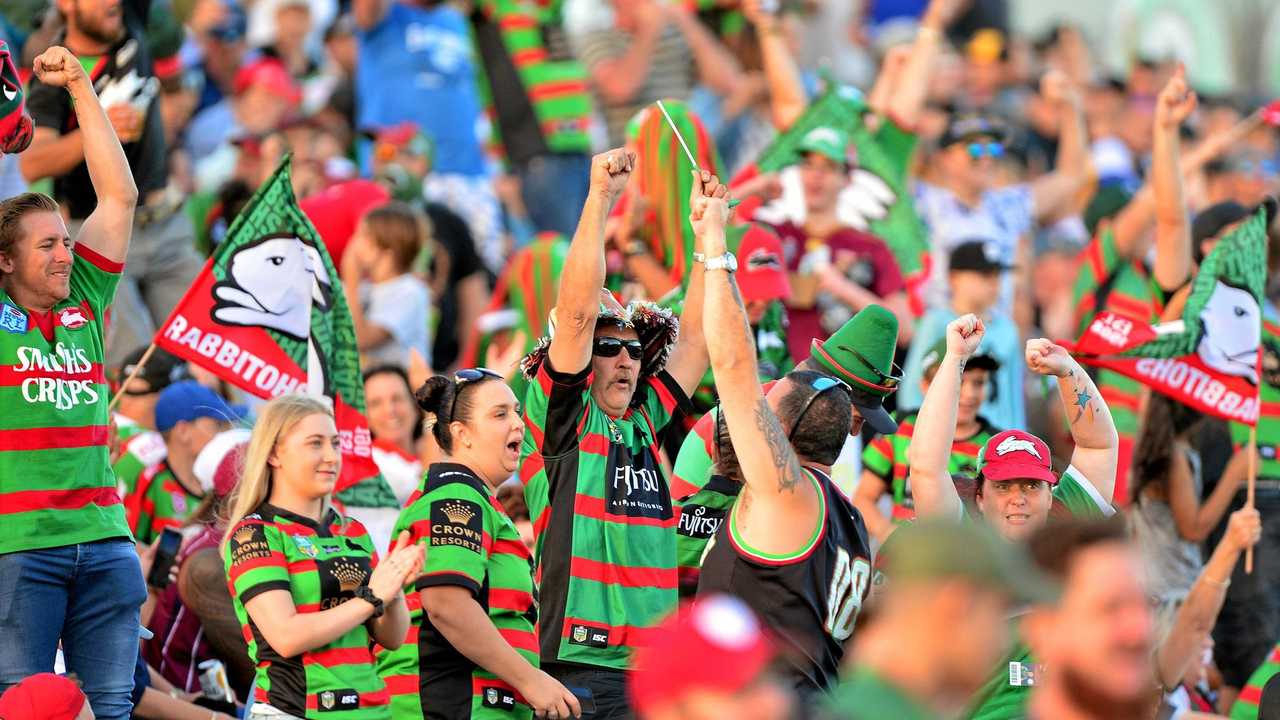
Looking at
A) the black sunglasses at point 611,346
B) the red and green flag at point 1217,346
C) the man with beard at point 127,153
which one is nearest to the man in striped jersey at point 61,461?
the man with beard at point 127,153

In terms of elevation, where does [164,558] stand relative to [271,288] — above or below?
below

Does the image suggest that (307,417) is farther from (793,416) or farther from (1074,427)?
(1074,427)

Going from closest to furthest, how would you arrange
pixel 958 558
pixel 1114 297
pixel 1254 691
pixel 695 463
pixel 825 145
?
pixel 958 558 → pixel 695 463 → pixel 1254 691 → pixel 1114 297 → pixel 825 145

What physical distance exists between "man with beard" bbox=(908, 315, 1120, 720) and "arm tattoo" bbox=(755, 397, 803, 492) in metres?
0.50

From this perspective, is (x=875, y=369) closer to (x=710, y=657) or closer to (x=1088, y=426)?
(x=1088, y=426)

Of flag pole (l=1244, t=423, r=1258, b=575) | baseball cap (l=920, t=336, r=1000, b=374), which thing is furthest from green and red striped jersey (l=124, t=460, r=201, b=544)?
flag pole (l=1244, t=423, r=1258, b=575)

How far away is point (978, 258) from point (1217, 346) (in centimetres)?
180

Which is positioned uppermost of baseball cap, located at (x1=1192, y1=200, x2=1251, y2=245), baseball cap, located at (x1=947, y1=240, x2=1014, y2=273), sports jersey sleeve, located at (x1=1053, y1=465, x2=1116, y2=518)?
sports jersey sleeve, located at (x1=1053, y1=465, x2=1116, y2=518)

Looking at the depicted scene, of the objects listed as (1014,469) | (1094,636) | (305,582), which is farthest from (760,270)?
(1094,636)

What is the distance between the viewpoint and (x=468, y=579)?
6.16 meters

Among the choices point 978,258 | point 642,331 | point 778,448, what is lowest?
point 978,258

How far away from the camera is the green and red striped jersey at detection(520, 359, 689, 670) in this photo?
6457 mm

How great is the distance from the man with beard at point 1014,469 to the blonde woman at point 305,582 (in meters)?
1.63

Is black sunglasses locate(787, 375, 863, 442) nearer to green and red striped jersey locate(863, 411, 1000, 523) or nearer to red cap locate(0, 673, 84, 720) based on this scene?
red cap locate(0, 673, 84, 720)
